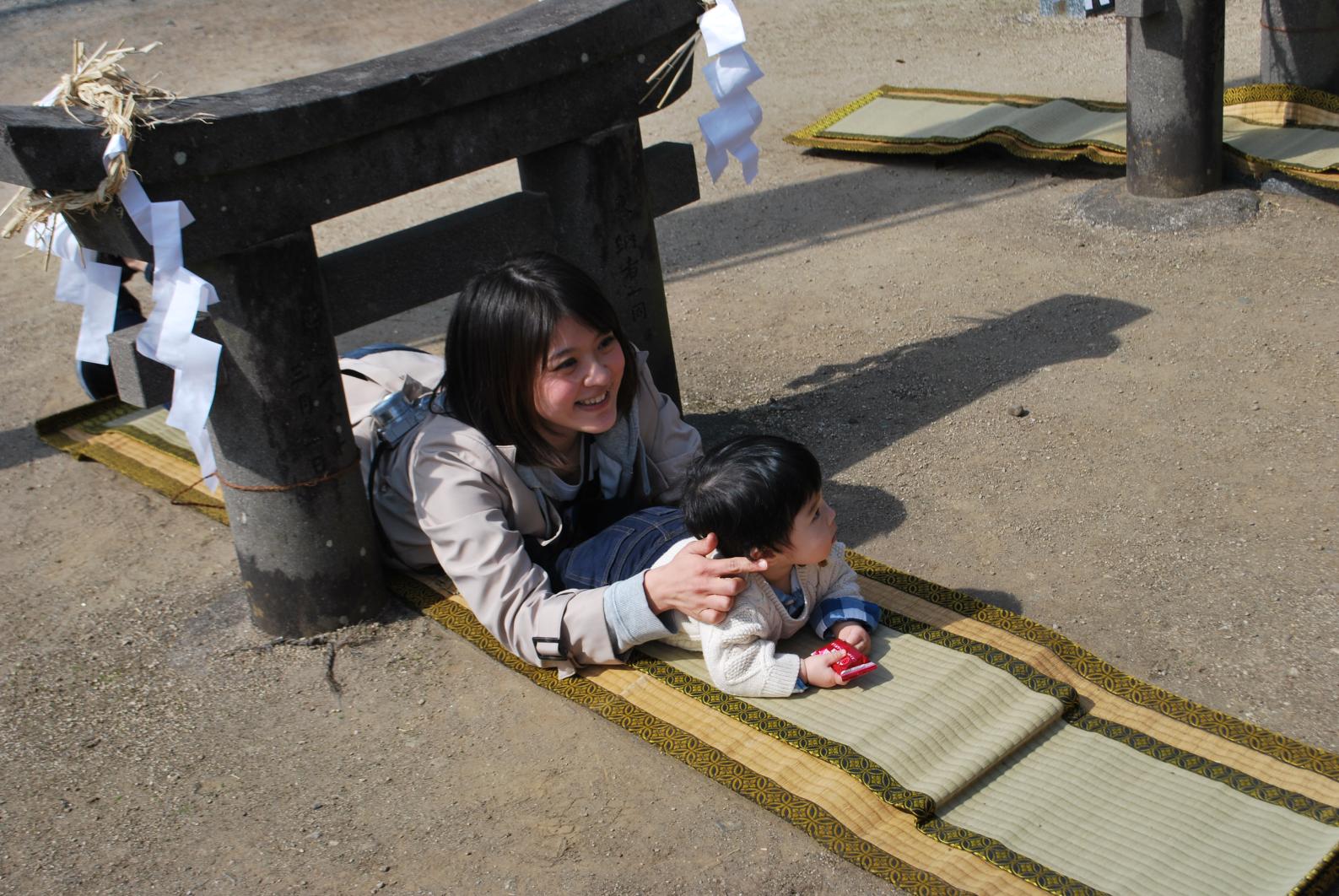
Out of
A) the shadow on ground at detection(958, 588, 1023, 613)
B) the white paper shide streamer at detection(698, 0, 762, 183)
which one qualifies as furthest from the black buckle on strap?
the white paper shide streamer at detection(698, 0, 762, 183)

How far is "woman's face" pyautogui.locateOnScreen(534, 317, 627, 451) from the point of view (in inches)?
111

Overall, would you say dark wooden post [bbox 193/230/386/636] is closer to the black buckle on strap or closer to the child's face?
the black buckle on strap

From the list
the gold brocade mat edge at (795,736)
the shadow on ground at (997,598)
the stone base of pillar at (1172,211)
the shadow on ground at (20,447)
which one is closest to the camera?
the gold brocade mat edge at (795,736)

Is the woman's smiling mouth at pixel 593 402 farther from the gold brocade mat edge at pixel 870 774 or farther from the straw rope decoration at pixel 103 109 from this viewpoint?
the straw rope decoration at pixel 103 109

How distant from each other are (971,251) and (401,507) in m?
2.73

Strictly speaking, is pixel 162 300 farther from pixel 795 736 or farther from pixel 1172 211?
pixel 1172 211

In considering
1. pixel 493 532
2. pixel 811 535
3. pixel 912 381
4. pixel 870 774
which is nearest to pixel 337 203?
pixel 493 532

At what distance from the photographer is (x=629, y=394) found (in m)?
3.07

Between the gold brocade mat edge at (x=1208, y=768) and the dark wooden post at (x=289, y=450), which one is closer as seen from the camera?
the gold brocade mat edge at (x=1208, y=768)

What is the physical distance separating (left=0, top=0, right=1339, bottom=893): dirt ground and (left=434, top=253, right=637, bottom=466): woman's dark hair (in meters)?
0.52

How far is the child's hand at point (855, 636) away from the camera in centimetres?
273

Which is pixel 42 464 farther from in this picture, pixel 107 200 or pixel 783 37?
pixel 783 37

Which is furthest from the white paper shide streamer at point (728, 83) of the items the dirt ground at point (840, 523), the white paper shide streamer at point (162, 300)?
the white paper shide streamer at point (162, 300)

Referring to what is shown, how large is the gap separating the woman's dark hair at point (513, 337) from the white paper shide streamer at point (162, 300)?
1.64ft
